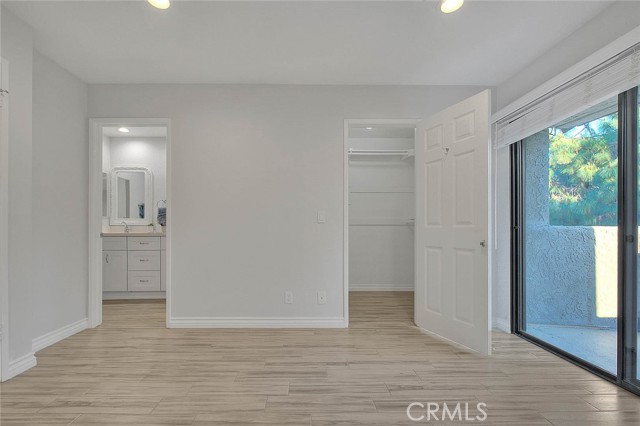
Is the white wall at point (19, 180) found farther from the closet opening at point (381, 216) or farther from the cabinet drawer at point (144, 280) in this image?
the closet opening at point (381, 216)

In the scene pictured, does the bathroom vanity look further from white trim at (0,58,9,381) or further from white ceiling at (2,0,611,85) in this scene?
white trim at (0,58,9,381)

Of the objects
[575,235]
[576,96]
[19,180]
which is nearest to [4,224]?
[19,180]

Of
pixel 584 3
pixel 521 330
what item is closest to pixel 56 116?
pixel 584 3

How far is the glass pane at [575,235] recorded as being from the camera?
2346mm

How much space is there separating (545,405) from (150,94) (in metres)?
4.00

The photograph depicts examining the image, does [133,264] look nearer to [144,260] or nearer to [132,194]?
[144,260]

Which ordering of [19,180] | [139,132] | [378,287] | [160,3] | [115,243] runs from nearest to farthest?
[160,3]
[19,180]
[115,243]
[139,132]
[378,287]

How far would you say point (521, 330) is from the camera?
320 cm

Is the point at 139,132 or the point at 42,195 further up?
the point at 139,132

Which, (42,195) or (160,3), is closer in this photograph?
(160,3)

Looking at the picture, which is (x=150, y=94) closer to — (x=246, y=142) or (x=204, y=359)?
(x=246, y=142)

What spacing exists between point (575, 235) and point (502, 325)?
3.87 feet

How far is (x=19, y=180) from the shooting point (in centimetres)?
231

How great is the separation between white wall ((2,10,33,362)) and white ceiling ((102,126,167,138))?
96.3 inches
